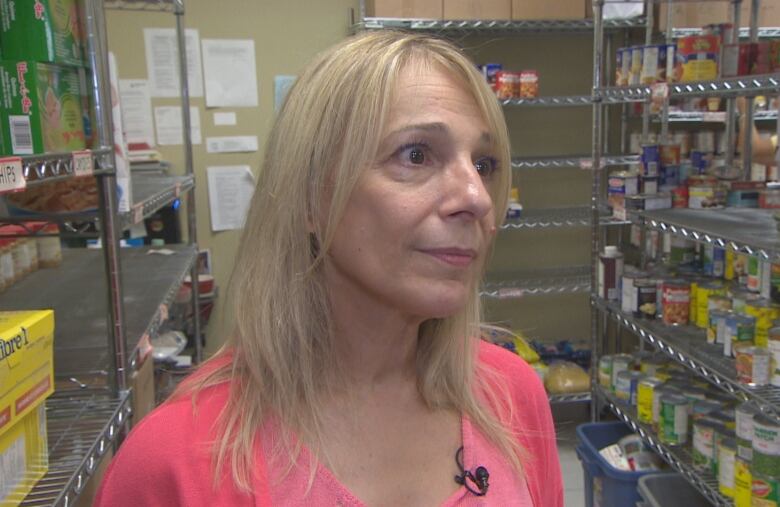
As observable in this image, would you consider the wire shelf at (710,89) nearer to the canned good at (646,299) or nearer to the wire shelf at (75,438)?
the canned good at (646,299)

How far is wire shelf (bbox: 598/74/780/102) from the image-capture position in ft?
6.49

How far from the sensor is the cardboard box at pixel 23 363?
3.18 feet

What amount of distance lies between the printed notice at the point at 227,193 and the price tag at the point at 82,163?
9.15ft

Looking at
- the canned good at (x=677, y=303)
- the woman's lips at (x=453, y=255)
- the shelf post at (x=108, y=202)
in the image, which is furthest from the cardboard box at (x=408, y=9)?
the woman's lips at (x=453, y=255)

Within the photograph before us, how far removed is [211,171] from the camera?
13.5 feet

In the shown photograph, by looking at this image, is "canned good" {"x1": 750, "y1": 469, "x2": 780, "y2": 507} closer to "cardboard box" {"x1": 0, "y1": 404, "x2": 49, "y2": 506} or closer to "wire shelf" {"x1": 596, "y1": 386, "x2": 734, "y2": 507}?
"wire shelf" {"x1": 596, "y1": 386, "x2": 734, "y2": 507}

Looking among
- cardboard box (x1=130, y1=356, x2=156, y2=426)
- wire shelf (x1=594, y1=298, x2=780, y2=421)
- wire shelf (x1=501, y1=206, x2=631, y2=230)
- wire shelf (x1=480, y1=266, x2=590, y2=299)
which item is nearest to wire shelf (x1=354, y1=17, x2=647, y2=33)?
wire shelf (x1=501, y1=206, x2=631, y2=230)

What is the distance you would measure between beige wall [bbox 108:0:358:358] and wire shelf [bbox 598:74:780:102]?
5.68 ft

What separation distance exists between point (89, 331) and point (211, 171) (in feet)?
7.65

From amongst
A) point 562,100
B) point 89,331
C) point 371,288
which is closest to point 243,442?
point 371,288

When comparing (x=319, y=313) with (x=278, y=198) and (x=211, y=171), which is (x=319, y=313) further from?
(x=211, y=171)

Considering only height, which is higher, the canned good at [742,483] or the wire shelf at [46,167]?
the wire shelf at [46,167]

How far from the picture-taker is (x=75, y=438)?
1.32m

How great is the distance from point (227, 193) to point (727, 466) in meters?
2.91
